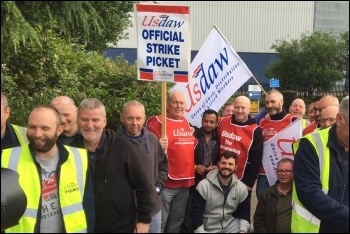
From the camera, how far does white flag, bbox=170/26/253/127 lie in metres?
6.38

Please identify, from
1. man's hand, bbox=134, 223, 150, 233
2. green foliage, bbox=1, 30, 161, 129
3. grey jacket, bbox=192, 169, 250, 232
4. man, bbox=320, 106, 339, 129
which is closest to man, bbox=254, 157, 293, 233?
grey jacket, bbox=192, 169, 250, 232

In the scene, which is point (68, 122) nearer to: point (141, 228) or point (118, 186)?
point (118, 186)

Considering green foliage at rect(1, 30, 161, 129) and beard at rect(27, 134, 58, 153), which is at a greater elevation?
green foliage at rect(1, 30, 161, 129)

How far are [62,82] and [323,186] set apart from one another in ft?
19.2

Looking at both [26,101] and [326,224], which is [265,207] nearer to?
[326,224]

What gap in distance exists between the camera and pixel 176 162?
16.8 feet

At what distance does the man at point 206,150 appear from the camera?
528cm

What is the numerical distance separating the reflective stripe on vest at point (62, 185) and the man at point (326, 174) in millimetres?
1307

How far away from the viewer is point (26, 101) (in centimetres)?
712

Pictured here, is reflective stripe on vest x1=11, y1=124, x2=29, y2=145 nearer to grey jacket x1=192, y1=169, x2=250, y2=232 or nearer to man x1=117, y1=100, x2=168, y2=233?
man x1=117, y1=100, x2=168, y2=233

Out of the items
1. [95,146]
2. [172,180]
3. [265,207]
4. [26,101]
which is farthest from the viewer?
[26,101]

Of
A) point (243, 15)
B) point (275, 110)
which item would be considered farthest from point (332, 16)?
point (275, 110)

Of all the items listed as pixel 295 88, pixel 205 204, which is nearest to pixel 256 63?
pixel 295 88

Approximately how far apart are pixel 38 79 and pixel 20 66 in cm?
37
